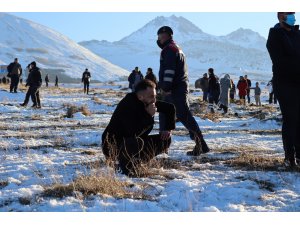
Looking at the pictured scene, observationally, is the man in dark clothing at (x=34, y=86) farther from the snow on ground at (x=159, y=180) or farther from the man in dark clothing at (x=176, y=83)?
the man in dark clothing at (x=176, y=83)

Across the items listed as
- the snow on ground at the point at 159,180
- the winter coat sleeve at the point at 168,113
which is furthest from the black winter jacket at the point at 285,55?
the winter coat sleeve at the point at 168,113

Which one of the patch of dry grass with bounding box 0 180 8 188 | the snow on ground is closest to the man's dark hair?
the snow on ground

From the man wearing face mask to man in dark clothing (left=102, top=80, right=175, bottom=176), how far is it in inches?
54.1

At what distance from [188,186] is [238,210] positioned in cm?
73

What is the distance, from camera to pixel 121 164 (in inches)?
188

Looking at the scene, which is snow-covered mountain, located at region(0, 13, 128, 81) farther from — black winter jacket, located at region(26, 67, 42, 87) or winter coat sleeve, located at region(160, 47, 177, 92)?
winter coat sleeve, located at region(160, 47, 177, 92)

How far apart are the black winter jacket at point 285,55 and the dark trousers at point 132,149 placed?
152 centimetres

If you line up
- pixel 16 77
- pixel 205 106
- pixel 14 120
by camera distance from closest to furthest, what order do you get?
1. pixel 14 120
2. pixel 205 106
3. pixel 16 77

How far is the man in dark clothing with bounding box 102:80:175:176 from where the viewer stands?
4816 mm

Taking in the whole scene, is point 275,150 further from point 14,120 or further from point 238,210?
point 14,120

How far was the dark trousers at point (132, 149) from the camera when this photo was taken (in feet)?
15.6

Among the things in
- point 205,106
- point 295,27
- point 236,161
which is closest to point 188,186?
point 236,161

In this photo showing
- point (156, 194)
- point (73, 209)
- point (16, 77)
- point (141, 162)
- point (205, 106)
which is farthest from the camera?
point (16, 77)

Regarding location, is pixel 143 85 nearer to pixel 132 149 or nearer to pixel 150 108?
pixel 150 108
